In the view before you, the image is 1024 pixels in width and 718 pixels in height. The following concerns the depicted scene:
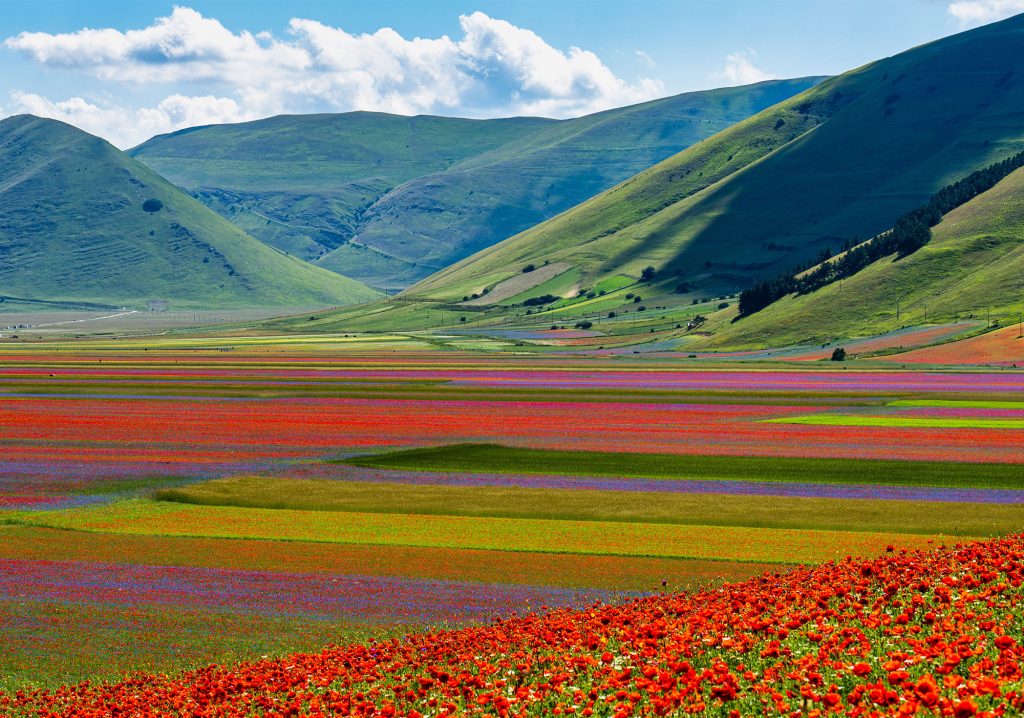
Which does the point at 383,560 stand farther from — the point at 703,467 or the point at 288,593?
the point at 703,467

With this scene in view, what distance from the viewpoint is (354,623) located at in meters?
28.3

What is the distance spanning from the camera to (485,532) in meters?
41.5

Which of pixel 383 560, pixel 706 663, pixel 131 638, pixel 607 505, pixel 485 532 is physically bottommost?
pixel 607 505

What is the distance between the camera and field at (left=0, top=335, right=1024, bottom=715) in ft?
74.4

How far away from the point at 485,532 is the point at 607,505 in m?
7.41

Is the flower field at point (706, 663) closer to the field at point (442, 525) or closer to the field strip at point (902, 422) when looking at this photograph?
the field at point (442, 525)

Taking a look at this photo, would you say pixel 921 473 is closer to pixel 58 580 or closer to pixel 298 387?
pixel 58 580

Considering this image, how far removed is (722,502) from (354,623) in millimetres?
22893

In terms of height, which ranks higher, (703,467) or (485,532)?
(485,532)

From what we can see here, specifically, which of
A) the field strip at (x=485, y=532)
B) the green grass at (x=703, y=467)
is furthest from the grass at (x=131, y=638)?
the green grass at (x=703, y=467)

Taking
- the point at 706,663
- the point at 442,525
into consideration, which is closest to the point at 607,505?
the point at 442,525

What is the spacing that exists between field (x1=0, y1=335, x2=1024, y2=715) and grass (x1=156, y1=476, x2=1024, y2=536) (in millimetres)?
223

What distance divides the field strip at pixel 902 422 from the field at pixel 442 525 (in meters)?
0.32

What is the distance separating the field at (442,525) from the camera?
2269cm
